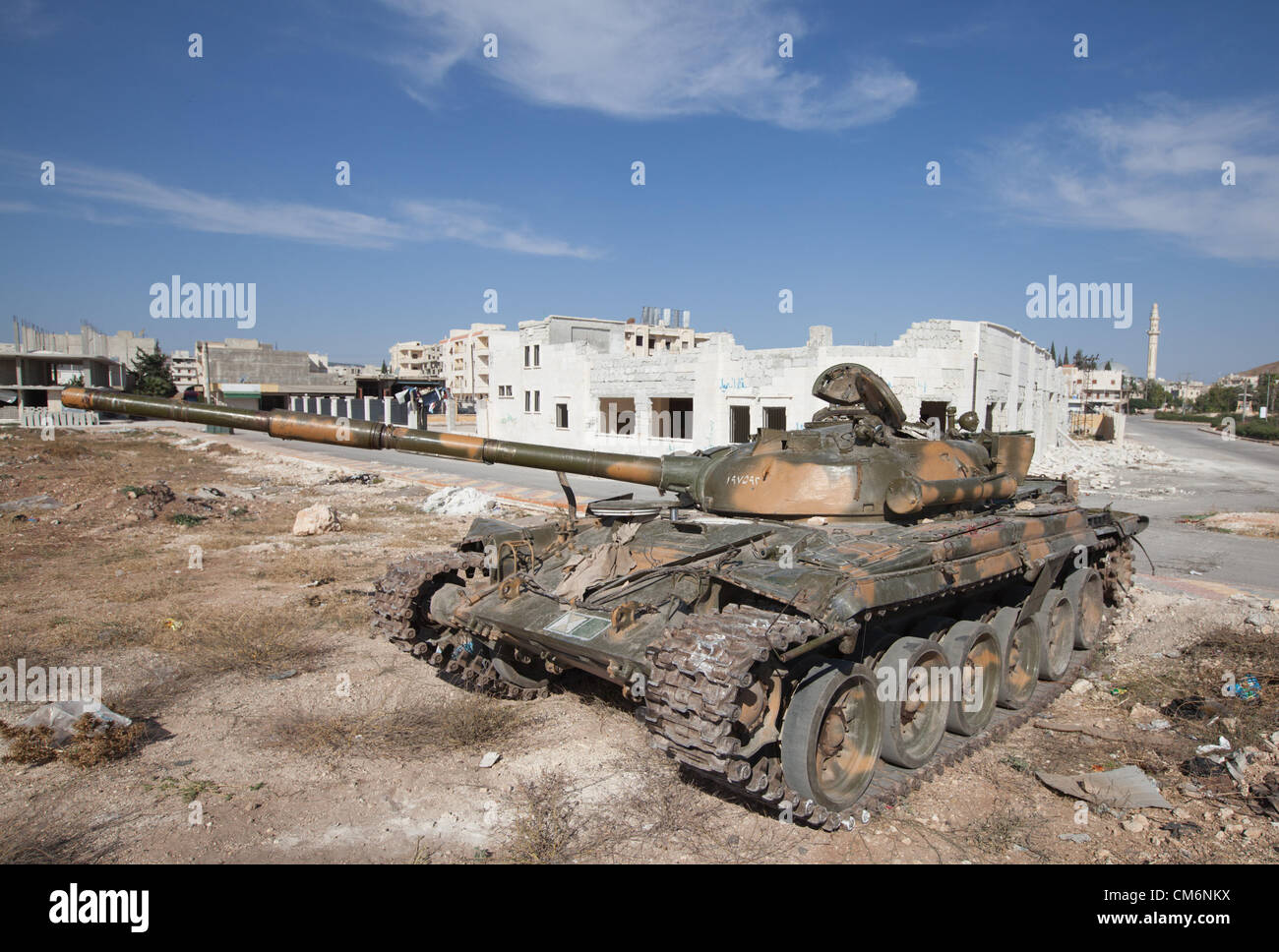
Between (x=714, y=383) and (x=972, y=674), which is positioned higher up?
(x=714, y=383)

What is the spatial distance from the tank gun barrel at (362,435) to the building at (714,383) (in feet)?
43.0

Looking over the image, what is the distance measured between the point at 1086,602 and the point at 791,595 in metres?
5.67

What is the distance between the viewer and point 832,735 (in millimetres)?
5078

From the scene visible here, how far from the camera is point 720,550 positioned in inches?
227

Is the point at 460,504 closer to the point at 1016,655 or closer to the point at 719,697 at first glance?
the point at 1016,655

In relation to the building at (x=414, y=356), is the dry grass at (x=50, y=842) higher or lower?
lower

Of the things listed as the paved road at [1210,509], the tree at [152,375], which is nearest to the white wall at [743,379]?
the paved road at [1210,509]

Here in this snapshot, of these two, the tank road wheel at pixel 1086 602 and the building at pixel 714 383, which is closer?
the tank road wheel at pixel 1086 602

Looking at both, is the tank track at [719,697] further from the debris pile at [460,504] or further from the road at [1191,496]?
the debris pile at [460,504]

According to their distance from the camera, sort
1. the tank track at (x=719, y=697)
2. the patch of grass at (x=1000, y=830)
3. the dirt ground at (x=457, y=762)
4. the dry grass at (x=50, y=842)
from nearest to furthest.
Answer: the tank track at (x=719, y=697) → the dry grass at (x=50, y=842) → the dirt ground at (x=457, y=762) → the patch of grass at (x=1000, y=830)

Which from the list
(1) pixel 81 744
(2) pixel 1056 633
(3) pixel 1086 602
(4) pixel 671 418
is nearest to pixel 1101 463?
(4) pixel 671 418

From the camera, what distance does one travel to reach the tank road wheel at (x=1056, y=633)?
748 centimetres

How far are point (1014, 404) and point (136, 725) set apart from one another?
23.7 metres
